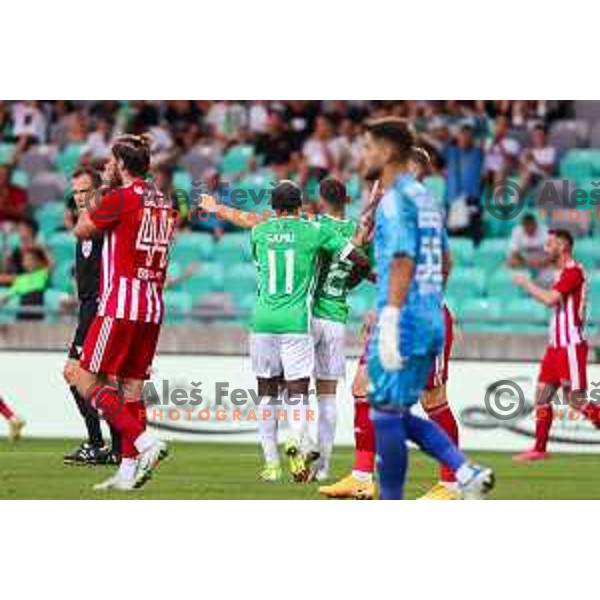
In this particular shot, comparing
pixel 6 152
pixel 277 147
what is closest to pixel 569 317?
pixel 277 147

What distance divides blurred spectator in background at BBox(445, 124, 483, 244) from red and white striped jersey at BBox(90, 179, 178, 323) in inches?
420

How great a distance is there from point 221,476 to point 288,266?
167 centimetres

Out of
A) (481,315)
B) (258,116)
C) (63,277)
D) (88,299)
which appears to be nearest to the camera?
(88,299)

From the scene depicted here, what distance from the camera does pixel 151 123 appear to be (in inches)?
987

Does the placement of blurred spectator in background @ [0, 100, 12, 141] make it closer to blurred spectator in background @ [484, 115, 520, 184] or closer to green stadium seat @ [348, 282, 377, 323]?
green stadium seat @ [348, 282, 377, 323]

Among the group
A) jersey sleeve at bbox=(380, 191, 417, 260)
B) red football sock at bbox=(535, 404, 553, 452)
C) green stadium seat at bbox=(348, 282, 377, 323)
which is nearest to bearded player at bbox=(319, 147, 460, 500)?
jersey sleeve at bbox=(380, 191, 417, 260)

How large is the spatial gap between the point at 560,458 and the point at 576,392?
0.70 metres

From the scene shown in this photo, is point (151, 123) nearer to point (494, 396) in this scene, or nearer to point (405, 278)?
point (494, 396)

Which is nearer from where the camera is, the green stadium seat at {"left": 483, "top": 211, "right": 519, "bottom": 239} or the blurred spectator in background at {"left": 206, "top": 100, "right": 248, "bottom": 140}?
the green stadium seat at {"left": 483, "top": 211, "right": 519, "bottom": 239}

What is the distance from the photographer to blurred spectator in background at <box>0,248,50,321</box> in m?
21.8

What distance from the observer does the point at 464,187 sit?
77.5ft

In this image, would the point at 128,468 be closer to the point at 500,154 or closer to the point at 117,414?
the point at 117,414

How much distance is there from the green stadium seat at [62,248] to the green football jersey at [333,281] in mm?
9197
